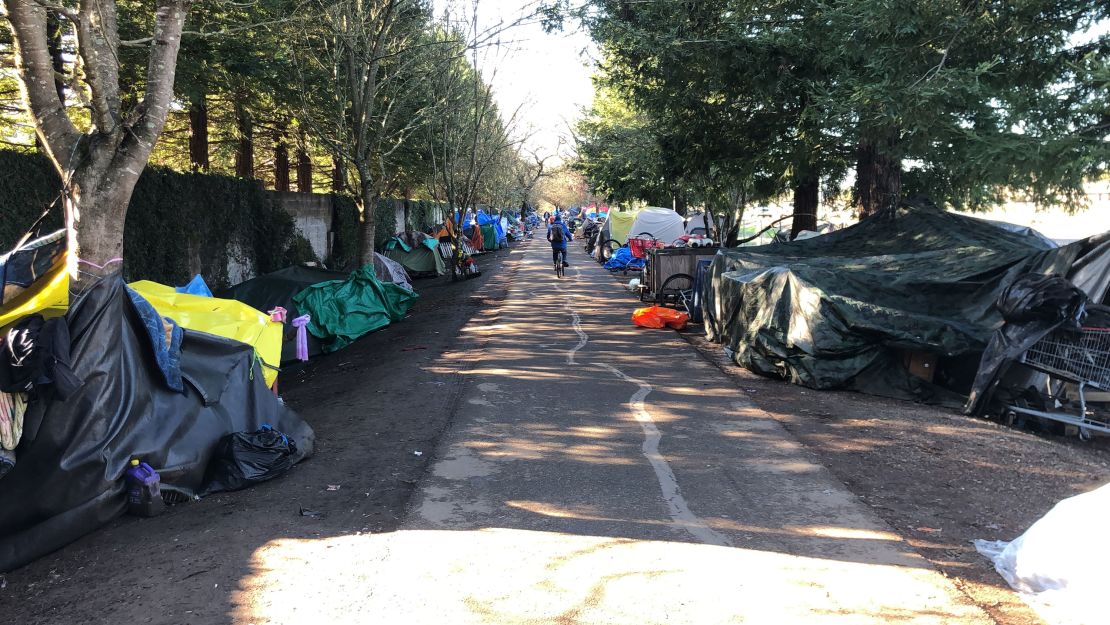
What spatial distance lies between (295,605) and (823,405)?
580 cm

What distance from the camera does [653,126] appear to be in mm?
18219

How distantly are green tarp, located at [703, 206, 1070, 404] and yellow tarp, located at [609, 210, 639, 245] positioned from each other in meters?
19.4

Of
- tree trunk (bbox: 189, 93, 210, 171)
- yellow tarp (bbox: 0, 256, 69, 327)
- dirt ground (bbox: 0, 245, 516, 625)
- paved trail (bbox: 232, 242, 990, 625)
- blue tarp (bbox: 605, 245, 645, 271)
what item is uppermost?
tree trunk (bbox: 189, 93, 210, 171)

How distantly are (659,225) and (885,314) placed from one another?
2013cm

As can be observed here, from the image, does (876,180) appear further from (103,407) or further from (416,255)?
(416,255)

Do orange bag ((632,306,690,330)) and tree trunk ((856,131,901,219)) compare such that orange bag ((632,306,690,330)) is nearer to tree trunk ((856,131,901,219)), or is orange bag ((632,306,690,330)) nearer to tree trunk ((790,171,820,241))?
tree trunk ((856,131,901,219))

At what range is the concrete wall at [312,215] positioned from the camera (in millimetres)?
18297

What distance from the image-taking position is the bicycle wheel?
14973 millimetres

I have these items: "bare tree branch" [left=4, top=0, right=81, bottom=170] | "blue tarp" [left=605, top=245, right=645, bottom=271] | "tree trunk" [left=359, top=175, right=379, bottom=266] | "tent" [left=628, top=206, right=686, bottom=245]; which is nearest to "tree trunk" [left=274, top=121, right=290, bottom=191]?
"tree trunk" [left=359, top=175, right=379, bottom=266]

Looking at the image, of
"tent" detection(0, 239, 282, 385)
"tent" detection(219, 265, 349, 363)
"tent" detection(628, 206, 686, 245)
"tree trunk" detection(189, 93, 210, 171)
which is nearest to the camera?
"tent" detection(0, 239, 282, 385)

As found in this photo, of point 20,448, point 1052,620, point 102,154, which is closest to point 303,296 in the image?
point 102,154

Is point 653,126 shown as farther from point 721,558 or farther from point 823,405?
point 721,558

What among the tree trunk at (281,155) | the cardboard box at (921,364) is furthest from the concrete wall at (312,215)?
the cardboard box at (921,364)

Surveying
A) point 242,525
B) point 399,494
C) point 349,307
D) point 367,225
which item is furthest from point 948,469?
point 367,225
